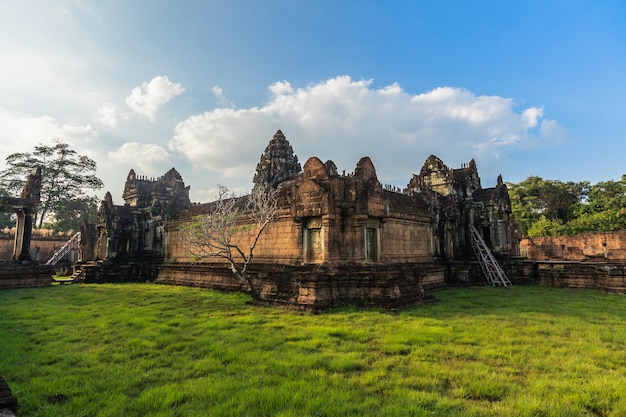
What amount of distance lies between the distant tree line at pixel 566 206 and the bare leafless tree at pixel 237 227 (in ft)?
130

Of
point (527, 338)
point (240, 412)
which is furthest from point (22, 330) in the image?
point (527, 338)

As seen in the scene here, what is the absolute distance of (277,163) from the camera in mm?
35844

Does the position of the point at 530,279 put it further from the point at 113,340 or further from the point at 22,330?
the point at 22,330

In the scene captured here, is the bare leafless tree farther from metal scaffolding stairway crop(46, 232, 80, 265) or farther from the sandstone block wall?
metal scaffolding stairway crop(46, 232, 80, 265)

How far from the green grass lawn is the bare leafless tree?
4105mm

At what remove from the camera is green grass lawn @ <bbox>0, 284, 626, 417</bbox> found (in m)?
4.28

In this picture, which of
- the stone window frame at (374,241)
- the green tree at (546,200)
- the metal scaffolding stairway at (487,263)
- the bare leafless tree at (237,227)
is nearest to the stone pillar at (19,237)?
the bare leafless tree at (237,227)

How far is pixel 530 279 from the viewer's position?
20.7 meters

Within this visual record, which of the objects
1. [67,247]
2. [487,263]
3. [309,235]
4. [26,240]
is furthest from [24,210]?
[487,263]

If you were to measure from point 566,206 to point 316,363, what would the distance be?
5590 centimetres

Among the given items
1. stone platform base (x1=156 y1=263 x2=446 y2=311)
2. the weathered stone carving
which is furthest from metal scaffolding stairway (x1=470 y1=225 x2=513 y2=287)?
the weathered stone carving

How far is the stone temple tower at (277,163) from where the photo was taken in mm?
35562

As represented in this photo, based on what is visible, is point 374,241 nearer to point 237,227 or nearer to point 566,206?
point 237,227

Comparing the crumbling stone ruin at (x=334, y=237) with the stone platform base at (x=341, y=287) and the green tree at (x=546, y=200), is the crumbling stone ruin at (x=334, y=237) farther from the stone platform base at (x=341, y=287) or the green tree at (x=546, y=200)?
the green tree at (x=546, y=200)
